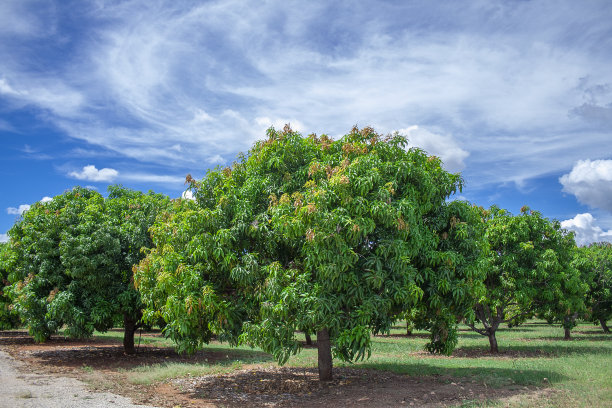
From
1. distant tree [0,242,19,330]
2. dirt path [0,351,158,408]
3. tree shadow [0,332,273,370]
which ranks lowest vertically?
tree shadow [0,332,273,370]

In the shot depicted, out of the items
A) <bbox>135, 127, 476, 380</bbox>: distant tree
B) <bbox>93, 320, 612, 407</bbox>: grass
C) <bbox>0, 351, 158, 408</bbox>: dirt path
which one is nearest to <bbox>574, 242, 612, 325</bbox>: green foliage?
<bbox>93, 320, 612, 407</bbox>: grass

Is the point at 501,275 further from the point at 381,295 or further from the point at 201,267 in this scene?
the point at 201,267

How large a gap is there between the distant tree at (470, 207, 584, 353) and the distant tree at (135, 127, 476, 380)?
11.8 metres

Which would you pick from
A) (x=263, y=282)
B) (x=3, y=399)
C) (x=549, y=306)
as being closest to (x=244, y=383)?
(x=263, y=282)

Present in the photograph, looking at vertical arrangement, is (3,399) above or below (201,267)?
below

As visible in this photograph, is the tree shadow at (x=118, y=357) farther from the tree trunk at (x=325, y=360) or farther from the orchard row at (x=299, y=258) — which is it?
the tree trunk at (x=325, y=360)

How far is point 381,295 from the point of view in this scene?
35.9 ft

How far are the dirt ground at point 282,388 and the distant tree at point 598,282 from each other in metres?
23.5

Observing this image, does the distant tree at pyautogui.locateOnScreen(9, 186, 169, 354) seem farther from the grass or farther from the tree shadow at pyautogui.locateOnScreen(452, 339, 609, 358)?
the tree shadow at pyautogui.locateOnScreen(452, 339, 609, 358)

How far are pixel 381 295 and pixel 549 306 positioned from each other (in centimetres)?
1710

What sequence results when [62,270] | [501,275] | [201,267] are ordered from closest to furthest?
[201,267], [62,270], [501,275]

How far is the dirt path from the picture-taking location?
10636 millimetres

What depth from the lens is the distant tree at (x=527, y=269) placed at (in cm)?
2239

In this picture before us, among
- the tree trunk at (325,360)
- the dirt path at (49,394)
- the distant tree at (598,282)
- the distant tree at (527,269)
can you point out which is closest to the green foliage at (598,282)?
the distant tree at (598,282)
